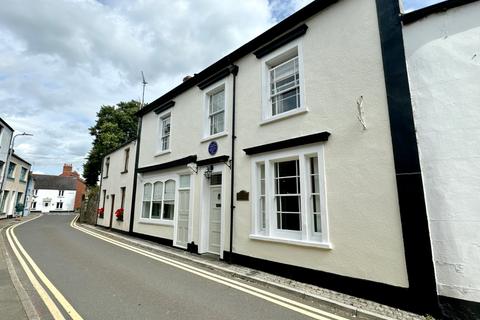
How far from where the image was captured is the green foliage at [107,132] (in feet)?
100

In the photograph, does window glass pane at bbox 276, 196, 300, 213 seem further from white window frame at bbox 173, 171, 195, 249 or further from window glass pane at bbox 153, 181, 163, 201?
window glass pane at bbox 153, 181, 163, 201

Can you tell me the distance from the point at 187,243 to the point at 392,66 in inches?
329

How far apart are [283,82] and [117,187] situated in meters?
13.4

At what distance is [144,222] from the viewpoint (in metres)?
12.3

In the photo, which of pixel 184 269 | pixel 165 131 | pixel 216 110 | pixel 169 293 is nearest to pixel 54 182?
pixel 165 131

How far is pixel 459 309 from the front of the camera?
404cm

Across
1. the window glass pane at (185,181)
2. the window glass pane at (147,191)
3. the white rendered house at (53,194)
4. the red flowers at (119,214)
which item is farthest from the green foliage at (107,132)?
the white rendered house at (53,194)

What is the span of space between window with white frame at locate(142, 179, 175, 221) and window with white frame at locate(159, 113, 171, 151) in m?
1.79

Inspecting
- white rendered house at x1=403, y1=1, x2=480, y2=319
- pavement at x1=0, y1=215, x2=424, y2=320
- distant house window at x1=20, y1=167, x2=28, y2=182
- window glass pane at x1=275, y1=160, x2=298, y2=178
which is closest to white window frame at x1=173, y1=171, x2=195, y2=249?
pavement at x1=0, y1=215, x2=424, y2=320

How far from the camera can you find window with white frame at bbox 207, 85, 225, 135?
30.7 ft

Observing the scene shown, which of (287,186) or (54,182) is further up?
(54,182)

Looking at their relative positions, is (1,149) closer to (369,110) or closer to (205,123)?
(205,123)

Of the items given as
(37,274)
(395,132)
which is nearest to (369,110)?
(395,132)

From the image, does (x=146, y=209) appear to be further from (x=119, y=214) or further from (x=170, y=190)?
(x=119, y=214)
